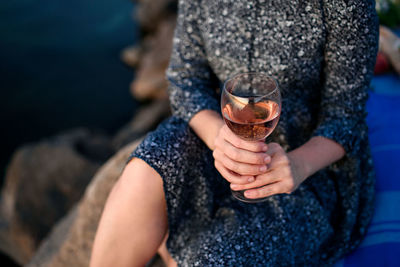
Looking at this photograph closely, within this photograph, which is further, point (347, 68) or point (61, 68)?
point (61, 68)

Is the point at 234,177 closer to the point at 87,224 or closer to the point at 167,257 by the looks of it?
the point at 167,257

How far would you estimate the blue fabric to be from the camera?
1.49 m

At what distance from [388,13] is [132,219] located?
97.7 inches

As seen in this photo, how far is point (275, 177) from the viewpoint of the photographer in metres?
1.27

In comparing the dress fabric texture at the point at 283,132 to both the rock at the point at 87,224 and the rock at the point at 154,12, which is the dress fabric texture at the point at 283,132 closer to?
the rock at the point at 87,224

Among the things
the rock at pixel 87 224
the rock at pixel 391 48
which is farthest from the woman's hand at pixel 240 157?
the rock at pixel 391 48

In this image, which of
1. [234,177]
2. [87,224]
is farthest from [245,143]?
[87,224]

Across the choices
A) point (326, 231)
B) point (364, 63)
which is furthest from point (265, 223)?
point (364, 63)

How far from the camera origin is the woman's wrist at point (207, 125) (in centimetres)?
147

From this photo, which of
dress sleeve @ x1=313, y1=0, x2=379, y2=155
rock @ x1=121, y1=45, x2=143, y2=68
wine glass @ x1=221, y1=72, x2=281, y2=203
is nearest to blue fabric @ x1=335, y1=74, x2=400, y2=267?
dress sleeve @ x1=313, y1=0, x2=379, y2=155

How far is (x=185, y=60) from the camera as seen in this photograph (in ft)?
5.64

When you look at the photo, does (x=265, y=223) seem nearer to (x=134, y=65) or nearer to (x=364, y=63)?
(x=364, y=63)

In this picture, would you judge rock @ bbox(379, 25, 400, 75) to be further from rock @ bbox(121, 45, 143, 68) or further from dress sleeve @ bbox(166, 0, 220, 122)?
rock @ bbox(121, 45, 143, 68)

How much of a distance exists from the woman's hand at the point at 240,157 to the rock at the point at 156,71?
3.59m
